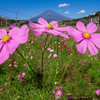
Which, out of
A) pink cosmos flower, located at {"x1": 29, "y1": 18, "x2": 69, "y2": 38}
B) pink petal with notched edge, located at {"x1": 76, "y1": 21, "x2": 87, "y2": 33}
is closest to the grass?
pink cosmos flower, located at {"x1": 29, "y1": 18, "x2": 69, "y2": 38}

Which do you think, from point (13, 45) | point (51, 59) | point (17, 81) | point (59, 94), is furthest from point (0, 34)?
point (51, 59)

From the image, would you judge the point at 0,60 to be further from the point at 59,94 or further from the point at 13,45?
the point at 59,94

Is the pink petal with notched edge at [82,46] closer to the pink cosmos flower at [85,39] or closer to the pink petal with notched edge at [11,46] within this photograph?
the pink cosmos flower at [85,39]

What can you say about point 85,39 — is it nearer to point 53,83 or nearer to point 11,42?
point 11,42

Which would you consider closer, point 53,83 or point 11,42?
point 11,42

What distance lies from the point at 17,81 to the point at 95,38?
1537 millimetres

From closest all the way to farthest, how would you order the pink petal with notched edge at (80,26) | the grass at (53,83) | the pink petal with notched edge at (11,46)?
the pink petal with notched edge at (11,46) → the pink petal with notched edge at (80,26) → the grass at (53,83)

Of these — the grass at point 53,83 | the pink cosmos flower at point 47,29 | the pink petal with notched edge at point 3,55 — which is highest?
the pink cosmos flower at point 47,29

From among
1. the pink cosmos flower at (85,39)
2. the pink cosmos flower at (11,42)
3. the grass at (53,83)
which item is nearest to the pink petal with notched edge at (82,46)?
the pink cosmos flower at (85,39)

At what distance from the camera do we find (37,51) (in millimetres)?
2566

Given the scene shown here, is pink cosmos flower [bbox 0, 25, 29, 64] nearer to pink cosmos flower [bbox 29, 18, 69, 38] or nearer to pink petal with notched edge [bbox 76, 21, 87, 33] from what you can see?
pink cosmos flower [bbox 29, 18, 69, 38]

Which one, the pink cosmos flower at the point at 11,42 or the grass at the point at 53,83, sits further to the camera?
the grass at the point at 53,83

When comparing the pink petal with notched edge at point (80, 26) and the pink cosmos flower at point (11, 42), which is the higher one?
the pink petal with notched edge at point (80, 26)

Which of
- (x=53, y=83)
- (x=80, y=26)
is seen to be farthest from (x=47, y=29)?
(x=53, y=83)
